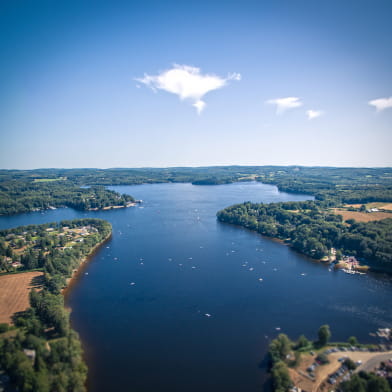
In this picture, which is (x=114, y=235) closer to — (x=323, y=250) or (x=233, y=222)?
Answer: (x=233, y=222)

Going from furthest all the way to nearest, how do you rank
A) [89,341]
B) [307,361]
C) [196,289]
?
[196,289] → [89,341] → [307,361]

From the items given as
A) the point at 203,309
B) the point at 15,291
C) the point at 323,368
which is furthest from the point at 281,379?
the point at 15,291

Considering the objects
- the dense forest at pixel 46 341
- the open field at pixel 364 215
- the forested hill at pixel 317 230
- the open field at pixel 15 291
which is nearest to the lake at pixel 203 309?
the dense forest at pixel 46 341

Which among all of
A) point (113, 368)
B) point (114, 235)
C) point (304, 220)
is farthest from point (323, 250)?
point (114, 235)

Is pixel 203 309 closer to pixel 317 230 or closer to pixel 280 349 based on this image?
pixel 280 349

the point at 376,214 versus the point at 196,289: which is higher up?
the point at 376,214

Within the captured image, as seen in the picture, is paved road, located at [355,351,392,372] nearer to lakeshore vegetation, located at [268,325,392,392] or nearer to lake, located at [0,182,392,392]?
lakeshore vegetation, located at [268,325,392,392]

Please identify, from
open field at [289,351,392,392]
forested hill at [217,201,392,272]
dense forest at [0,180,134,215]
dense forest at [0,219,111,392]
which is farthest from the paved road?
dense forest at [0,180,134,215]

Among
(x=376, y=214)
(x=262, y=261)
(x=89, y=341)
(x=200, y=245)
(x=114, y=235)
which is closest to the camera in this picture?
(x=89, y=341)
